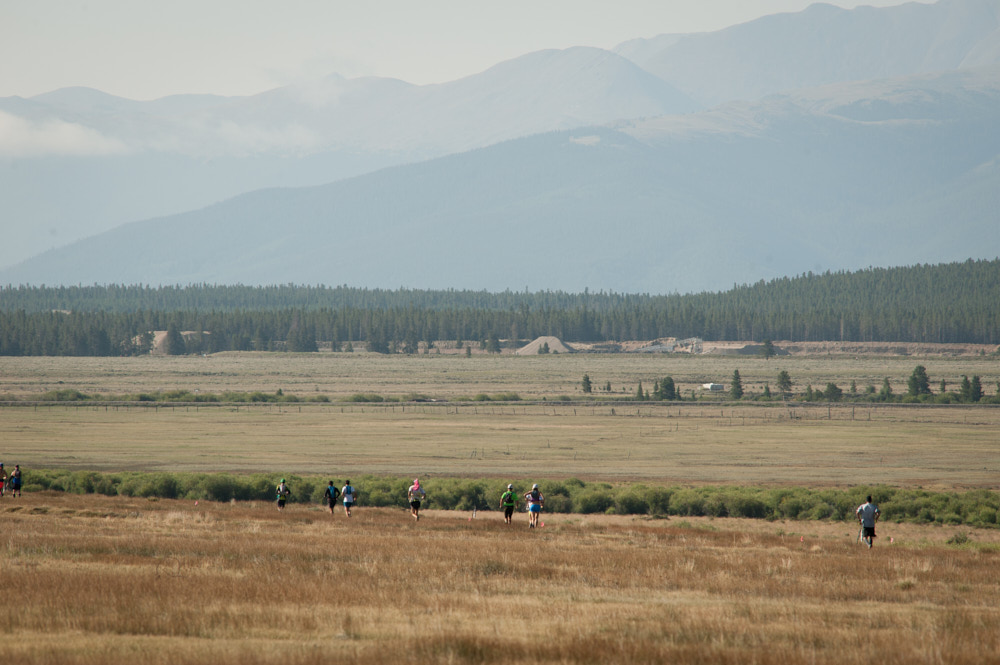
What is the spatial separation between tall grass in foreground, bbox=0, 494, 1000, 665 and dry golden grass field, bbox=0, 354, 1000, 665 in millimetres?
75

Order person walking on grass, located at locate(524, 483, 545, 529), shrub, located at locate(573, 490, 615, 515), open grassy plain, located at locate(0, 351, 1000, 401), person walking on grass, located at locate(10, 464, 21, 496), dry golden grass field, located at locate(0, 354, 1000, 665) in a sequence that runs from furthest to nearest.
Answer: open grassy plain, located at locate(0, 351, 1000, 401) < shrub, located at locate(573, 490, 615, 515) < person walking on grass, located at locate(10, 464, 21, 496) < person walking on grass, located at locate(524, 483, 545, 529) < dry golden grass field, located at locate(0, 354, 1000, 665)

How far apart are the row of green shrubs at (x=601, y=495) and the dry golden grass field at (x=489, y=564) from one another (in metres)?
1.83

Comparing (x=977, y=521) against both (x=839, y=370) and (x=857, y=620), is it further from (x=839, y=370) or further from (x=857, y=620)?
(x=839, y=370)

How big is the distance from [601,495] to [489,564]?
21.3 metres

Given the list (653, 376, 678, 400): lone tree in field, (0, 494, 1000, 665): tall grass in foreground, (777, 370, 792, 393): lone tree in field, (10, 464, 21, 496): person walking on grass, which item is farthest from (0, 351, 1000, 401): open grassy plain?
(0, 494, 1000, 665): tall grass in foreground

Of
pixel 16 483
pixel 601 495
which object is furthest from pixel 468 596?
pixel 16 483

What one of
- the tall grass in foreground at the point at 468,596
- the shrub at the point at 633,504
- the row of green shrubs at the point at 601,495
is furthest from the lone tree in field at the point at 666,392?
the tall grass in foreground at the point at 468,596

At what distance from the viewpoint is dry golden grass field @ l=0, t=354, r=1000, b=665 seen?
16859mm

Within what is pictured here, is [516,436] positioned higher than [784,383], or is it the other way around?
[784,383]

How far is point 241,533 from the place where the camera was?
31.7m

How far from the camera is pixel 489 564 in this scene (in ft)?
85.1

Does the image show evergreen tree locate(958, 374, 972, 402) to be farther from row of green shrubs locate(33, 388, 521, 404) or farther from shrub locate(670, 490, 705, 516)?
shrub locate(670, 490, 705, 516)

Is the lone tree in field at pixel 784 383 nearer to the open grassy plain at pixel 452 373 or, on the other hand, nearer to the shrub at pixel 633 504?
the open grassy plain at pixel 452 373

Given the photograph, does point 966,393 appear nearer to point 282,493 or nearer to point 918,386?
point 918,386
